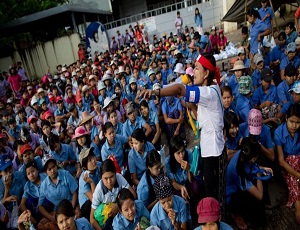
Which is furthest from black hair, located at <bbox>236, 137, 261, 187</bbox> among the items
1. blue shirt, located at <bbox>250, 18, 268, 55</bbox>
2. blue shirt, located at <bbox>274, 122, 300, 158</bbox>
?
blue shirt, located at <bbox>250, 18, 268, 55</bbox>

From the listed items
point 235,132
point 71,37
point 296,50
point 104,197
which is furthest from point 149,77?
point 71,37

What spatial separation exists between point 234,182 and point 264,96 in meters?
2.10

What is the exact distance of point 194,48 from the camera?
27.7 ft

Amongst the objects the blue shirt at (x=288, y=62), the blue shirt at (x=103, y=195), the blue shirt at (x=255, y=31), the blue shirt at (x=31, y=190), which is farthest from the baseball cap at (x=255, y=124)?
the blue shirt at (x=255, y=31)

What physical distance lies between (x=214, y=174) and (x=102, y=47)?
51.4 ft

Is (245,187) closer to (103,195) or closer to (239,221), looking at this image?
(239,221)

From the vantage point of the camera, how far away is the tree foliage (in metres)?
14.9

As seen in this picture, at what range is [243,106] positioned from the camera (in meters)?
4.05

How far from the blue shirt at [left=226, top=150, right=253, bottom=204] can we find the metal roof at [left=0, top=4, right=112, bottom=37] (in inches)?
521

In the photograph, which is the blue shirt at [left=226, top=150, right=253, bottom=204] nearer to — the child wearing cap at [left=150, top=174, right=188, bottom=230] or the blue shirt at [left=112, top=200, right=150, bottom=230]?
the child wearing cap at [left=150, top=174, right=188, bottom=230]

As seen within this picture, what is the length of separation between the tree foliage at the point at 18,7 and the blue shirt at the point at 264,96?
1514 cm

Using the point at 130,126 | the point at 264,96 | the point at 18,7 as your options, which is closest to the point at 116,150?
the point at 130,126

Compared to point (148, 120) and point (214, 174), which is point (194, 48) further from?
point (214, 174)

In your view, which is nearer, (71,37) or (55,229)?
(55,229)
